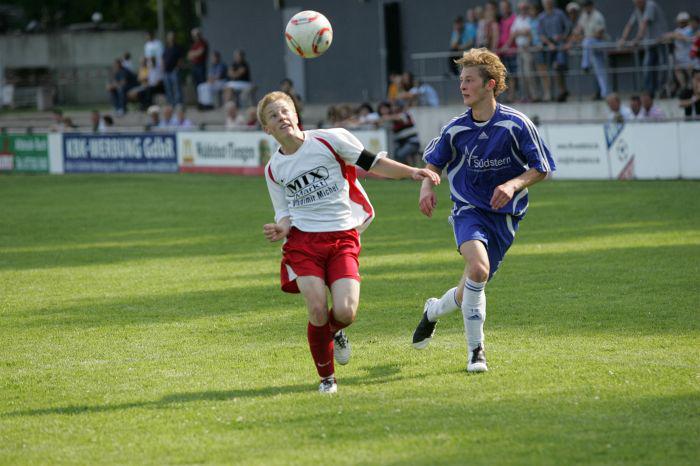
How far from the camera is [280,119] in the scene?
7305mm

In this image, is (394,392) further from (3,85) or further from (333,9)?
(3,85)

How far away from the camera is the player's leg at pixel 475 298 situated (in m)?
7.63

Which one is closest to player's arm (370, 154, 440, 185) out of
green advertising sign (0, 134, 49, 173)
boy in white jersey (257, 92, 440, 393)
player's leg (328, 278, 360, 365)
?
boy in white jersey (257, 92, 440, 393)

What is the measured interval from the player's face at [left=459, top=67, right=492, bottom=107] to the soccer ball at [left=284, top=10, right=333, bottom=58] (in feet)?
15.5

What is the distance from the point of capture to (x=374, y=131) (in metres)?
24.1

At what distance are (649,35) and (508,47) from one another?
3.06 m

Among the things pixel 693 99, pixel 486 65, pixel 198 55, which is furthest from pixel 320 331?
pixel 198 55

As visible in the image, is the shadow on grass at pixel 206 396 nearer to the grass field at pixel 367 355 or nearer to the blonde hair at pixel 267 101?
the grass field at pixel 367 355

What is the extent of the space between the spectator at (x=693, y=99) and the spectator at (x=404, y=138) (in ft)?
18.0

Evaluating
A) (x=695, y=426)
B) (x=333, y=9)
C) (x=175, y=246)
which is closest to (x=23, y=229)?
(x=175, y=246)

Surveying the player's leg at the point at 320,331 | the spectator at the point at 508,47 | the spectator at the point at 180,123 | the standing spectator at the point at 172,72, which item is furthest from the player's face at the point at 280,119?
the standing spectator at the point at 172,72

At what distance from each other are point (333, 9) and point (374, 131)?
40.7 feet

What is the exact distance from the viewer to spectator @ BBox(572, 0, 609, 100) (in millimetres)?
24141

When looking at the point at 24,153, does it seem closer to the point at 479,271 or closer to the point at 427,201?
the point at 427,201
